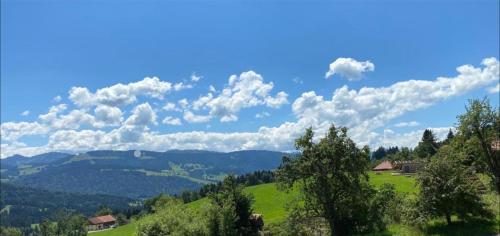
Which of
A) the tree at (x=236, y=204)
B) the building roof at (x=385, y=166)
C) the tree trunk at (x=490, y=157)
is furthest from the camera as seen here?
the building roof at (x=385, y=166)

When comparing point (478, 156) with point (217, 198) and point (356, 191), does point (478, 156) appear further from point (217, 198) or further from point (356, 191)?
point (217, 198)

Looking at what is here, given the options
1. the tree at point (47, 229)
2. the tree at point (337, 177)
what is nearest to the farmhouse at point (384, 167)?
the tree at point (47, 229)

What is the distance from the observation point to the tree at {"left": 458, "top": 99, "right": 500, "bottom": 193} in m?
47.3

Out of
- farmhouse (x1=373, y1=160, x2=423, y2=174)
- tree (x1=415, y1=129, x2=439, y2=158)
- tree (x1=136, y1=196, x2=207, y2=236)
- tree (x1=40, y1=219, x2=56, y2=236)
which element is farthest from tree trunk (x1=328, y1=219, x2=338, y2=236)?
tree (x1=40, y1=219, x2=56, y2=236)

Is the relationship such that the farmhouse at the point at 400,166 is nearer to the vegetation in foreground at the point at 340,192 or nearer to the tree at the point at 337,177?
the vegetation in foreground at the point at 340,192

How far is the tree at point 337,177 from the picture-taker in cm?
4638

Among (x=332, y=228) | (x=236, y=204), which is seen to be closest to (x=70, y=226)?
(x=236, y=204)

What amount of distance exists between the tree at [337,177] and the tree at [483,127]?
10.8 m

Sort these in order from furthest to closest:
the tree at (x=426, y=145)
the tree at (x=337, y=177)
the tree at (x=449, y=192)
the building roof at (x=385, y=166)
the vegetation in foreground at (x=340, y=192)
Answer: the building roof at (x=385, y=166)
the tree at (x=426, y=145)
the tree at (x=337, y=177)
the vegetation in foreground at (x=340, y=192)
the tree at (x=449, y=192)

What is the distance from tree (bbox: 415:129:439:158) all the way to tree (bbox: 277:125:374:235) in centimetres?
10185

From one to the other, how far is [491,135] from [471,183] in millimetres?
15886

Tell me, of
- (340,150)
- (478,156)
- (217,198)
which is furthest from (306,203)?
(478,156)

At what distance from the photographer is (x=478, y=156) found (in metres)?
51.1

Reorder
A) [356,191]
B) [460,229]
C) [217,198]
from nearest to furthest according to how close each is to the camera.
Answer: [460,229] < [356,191] < [217,198]
